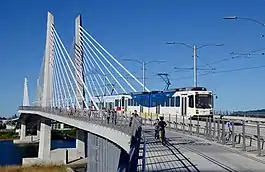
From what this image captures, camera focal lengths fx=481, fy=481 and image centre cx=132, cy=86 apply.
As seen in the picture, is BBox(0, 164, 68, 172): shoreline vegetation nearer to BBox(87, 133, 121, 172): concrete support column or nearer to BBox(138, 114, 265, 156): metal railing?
BBox(87, 133, 121, 172): concrete support column

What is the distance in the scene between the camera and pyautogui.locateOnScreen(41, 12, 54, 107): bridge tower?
64.4 m

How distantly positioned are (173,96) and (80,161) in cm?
1757

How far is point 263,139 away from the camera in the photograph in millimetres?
20266

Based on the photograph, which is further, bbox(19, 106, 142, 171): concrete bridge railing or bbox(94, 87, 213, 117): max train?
bbox(94, 87, 213, 117): max train

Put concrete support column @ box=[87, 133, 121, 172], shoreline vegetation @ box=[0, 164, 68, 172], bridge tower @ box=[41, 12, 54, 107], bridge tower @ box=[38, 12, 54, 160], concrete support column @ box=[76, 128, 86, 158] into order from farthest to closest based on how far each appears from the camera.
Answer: bridge tower @ box=[41, 12, 54, 107] → bridge tower @ box=[38, 12, 54, 160] → concrete support column @ box=[76, 128, 86, 158] → shoreline vegetation @ box=[0, 164, 68, 172] → concrete support column @ box=[87, 133, 121, 172]

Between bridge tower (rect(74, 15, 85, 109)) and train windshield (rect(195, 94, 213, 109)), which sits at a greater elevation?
bridge tower (rect(74, 15, 85, 109))

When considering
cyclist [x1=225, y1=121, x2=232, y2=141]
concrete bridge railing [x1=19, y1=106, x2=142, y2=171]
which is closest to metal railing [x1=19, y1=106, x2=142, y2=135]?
concrete bridge railing [x1=19, y1=106, x2=142, y2=171]

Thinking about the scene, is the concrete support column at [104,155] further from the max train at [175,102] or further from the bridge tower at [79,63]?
the bridge tower at [79,63]

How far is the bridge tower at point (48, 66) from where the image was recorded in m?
64.4

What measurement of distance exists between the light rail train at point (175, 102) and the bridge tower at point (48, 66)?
8.89 m

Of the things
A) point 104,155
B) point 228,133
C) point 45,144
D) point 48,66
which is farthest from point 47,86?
point 228,133

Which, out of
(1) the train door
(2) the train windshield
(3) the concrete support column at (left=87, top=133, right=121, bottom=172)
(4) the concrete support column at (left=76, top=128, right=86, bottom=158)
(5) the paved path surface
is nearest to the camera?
(5) the paved path surface

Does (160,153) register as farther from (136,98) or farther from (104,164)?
(136,98)

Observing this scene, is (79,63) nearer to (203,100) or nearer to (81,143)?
(81,143)
